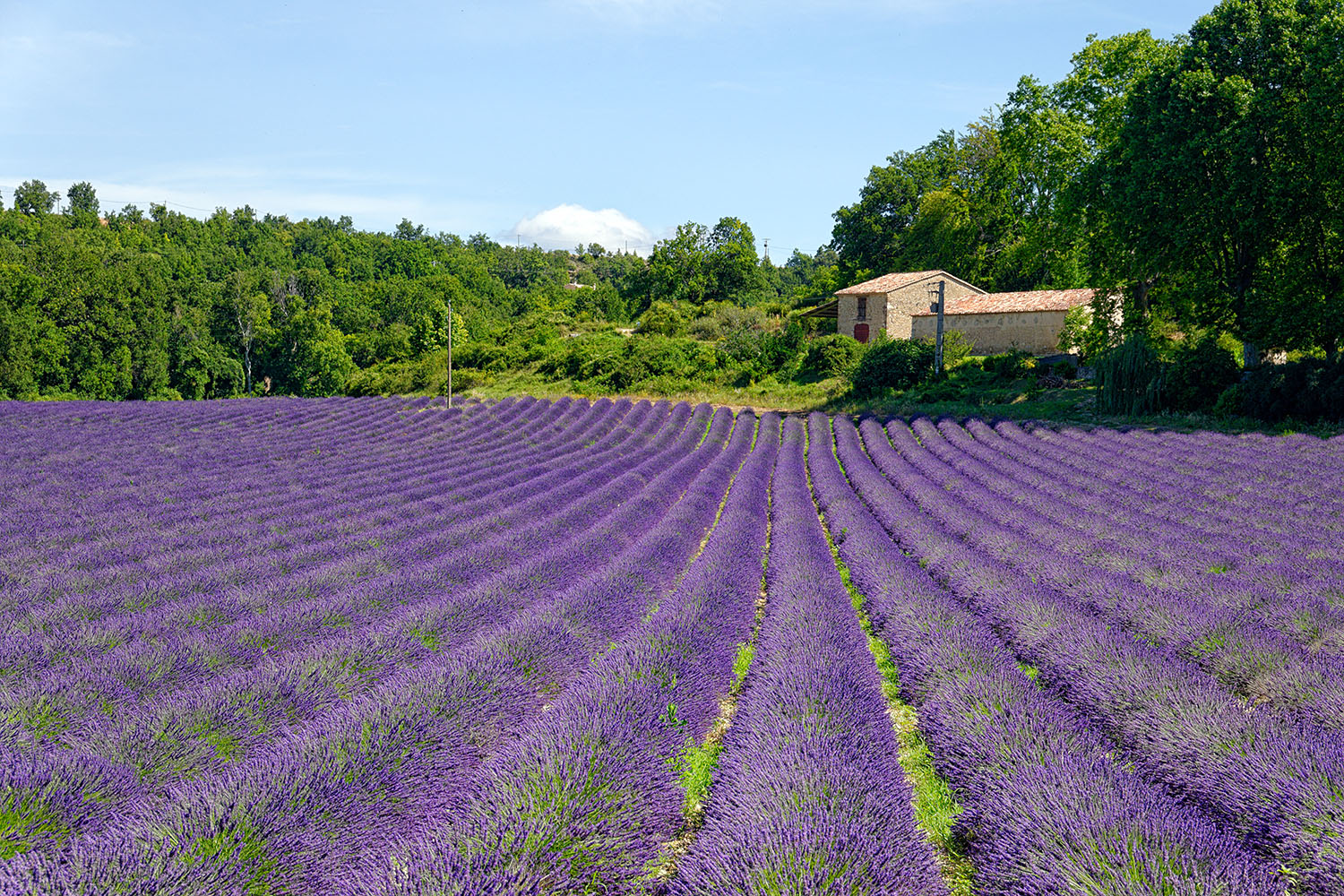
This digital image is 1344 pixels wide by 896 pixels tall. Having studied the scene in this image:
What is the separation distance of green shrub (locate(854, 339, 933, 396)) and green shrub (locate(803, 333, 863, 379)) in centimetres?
144

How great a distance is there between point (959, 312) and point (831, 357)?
26.8ft

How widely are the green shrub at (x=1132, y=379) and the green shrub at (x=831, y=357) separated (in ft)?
35.4

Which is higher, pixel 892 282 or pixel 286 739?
pixel 892 282

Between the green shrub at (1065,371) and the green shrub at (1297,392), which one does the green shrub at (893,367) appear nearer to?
the green shrub at (1065,371)

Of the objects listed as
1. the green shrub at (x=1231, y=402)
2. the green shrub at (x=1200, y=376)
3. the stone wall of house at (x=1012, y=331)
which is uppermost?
the stone wall of house at (x=1012, y=331)

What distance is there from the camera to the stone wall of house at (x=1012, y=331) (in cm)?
3281

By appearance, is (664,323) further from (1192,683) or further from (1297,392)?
(1192,683)

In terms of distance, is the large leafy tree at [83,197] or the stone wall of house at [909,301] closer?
the stone wall of house at [909,301]

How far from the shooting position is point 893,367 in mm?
29359

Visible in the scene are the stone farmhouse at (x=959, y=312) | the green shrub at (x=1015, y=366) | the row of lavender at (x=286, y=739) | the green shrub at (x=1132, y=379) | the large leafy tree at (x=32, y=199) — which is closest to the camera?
the row of lavender at (x=286, y=739)

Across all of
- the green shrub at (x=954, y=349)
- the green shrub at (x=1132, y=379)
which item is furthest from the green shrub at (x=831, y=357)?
the green shrub at (x=1132, y=379)

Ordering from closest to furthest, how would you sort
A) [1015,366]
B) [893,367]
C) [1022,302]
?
[1015,366]
[893,367]
[1022,302]

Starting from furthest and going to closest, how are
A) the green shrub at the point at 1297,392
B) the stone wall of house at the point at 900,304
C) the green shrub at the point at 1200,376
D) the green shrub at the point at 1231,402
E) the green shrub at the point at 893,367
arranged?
1. the stone wall of house at the point at 900,304
2. the green shrub at the point at 893,367
3. the green shrub at the point at 1200,376
4. the green shrub at the point at 1231,402
5. the green shrub at the point at 1297,392

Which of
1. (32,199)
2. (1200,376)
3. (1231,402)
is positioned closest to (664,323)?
(1200,376)
